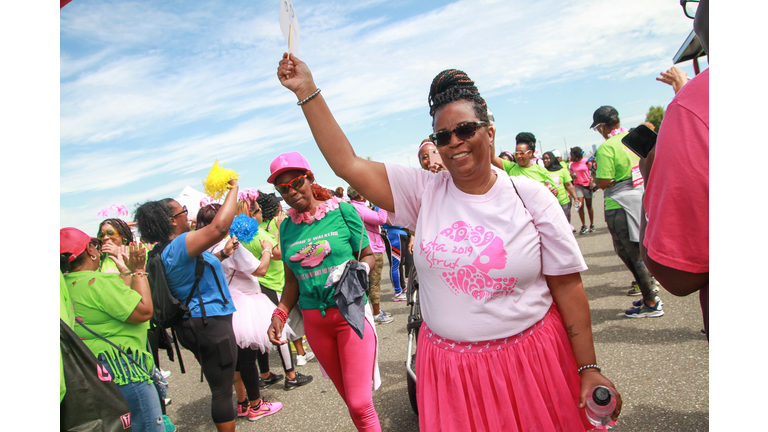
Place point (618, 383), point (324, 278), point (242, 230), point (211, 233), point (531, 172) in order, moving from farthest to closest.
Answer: point (531, 172) < point (242, 230) < point (618, 383) < point (211, 233) < point (324, 278)

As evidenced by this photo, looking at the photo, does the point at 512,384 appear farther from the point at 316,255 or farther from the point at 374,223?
the point at 374,223

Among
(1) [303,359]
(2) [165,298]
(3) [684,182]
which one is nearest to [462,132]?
(3) [684,182]

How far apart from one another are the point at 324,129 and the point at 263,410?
348 centimetres

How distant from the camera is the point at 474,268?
5.29ft

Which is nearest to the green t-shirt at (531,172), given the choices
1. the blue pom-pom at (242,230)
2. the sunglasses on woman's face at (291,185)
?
the blue pom-pom at (242,230)

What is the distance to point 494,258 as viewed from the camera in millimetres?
1602

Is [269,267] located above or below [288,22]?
A: below

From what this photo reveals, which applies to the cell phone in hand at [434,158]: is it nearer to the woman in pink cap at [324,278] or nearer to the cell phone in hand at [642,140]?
the woman in pink cap at [324,278]

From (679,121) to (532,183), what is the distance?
2.08ft

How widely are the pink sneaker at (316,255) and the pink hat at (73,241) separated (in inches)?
52.9

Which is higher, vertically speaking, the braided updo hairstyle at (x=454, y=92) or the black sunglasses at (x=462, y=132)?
the braided updo hairstyle at (x=454, y=92)

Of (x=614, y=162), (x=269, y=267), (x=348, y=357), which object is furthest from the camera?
(x=269, y=267)

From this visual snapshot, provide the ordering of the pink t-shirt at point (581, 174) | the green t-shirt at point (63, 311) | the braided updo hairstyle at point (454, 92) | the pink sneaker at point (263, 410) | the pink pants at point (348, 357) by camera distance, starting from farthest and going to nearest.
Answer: the pink t-shirt at point (581, 174), the pink sneaker at point (263, 410), the pink pants at point (348, 357), the green t-shirt at point (63, 311), the braided updo hairstyle at point (454, 92)

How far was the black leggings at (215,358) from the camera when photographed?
10.6 feet
